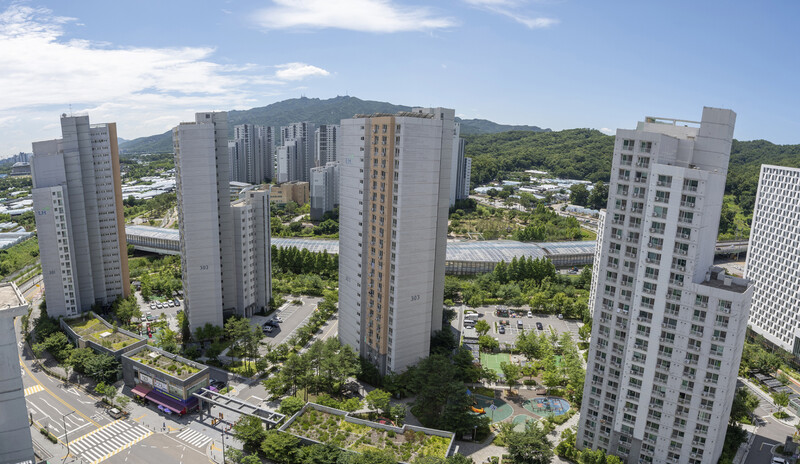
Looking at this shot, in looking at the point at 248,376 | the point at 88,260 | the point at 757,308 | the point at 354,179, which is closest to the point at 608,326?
the point at 354,179

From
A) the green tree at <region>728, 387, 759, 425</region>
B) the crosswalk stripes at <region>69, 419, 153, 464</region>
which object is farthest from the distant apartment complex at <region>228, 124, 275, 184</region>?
the green tree at <region>728, 387, 759, 425</region>

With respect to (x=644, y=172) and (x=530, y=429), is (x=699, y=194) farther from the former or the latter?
(x=530, y=429)

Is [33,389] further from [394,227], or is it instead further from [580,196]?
[580,196]

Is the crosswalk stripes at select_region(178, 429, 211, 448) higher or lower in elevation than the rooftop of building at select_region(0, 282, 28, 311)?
lower

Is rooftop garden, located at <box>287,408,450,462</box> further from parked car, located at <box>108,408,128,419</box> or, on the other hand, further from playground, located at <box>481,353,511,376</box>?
parked car, located at <box>108,408,128,419</box>

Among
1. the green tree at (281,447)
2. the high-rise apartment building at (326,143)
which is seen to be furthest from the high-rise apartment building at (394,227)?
the high-rise apartment building at (326,143)

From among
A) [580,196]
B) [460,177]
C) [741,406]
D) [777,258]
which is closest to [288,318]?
[741,406]
